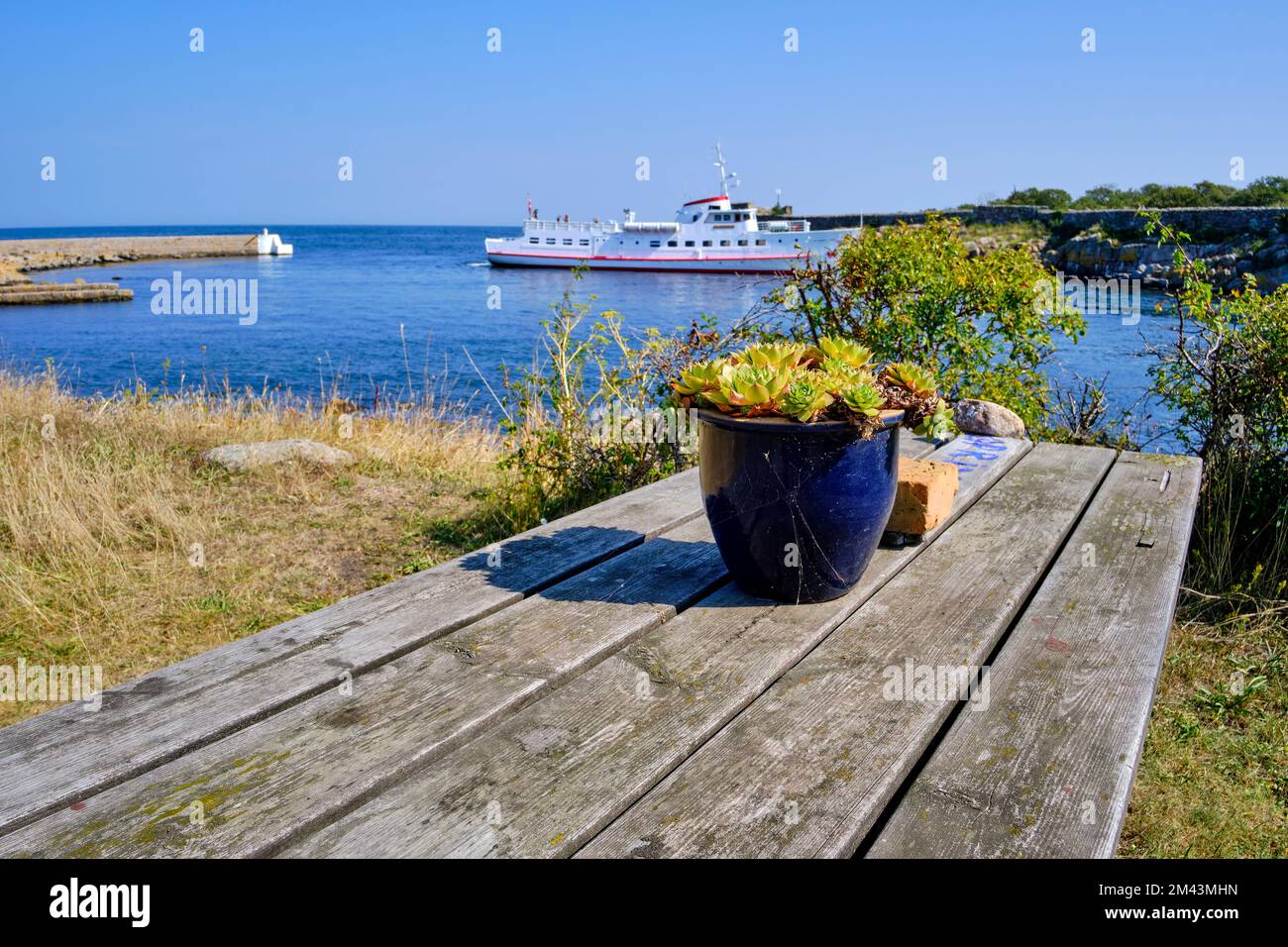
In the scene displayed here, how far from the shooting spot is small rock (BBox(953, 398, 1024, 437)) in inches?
A: 178

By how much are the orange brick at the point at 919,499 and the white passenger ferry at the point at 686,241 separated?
3832cm

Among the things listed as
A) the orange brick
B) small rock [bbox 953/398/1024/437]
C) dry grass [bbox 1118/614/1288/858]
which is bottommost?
dry grass [bbox 1118/614/1288/858]

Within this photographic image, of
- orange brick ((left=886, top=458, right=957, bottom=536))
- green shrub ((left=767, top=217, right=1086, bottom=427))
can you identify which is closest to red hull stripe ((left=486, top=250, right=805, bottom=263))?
green shrub ((left=767, top=217, right=1086, bottom=427))

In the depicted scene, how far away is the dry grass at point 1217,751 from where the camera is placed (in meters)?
2.54

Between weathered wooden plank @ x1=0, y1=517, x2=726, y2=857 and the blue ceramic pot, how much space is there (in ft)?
0.68

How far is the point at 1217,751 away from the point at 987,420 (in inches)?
76.0

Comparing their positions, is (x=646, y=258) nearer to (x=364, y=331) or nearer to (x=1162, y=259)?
(x=364, y=331)

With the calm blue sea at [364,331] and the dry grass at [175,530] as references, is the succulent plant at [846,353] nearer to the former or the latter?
the dry grass at [175,530]

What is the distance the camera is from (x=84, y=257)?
53250 millimetres

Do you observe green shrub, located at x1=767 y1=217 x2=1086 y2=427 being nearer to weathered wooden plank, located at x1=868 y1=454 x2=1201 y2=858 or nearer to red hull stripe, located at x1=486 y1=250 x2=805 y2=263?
weathered wooden plank, located at x1=868 y1=454 x2=1201 y2=858

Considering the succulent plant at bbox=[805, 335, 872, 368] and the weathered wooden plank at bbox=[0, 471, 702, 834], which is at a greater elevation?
the succulent plant at bbox=[805, 335, 872, 368]

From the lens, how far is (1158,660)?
1.82m
